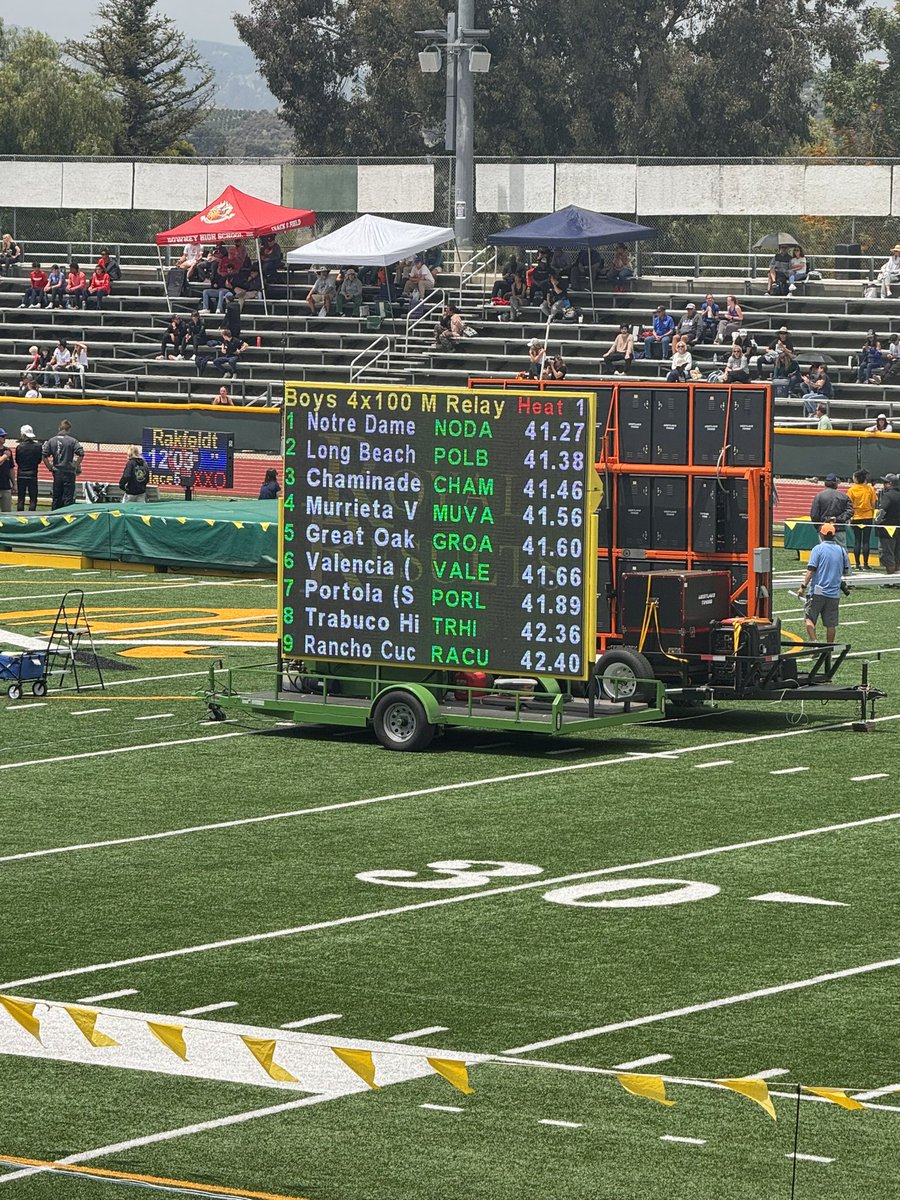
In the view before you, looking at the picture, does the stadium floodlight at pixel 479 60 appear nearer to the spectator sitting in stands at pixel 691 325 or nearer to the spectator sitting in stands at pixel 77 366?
the spectator sitting in stands at pixel 691 325

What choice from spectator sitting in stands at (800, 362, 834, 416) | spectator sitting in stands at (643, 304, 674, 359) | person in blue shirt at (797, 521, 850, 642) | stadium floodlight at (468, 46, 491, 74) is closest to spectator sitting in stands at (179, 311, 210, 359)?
stadium floodlight at (468, 46, 491, 74)

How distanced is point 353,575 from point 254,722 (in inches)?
84.4

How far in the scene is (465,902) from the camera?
1502 centimetres

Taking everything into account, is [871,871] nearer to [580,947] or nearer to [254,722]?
[580,947]

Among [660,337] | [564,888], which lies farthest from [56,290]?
[564,888]

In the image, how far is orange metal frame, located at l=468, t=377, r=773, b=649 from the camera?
2280 cm

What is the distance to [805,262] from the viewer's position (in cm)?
4988

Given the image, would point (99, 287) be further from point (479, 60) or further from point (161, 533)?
point (161, 533)

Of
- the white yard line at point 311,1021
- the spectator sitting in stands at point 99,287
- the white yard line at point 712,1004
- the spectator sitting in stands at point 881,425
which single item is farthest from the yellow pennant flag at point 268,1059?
the spectator sitting in stands at point 99,287

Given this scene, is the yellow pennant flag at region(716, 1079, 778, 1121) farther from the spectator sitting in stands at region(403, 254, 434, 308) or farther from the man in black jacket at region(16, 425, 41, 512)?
the spectator sitting in stands at region(403, 254, 434, 308)

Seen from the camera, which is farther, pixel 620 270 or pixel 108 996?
pixel 620 270

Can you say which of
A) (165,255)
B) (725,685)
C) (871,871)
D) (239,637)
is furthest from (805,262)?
(871,871)

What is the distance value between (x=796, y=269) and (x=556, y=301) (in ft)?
17.1

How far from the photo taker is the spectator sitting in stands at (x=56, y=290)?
55625mm
